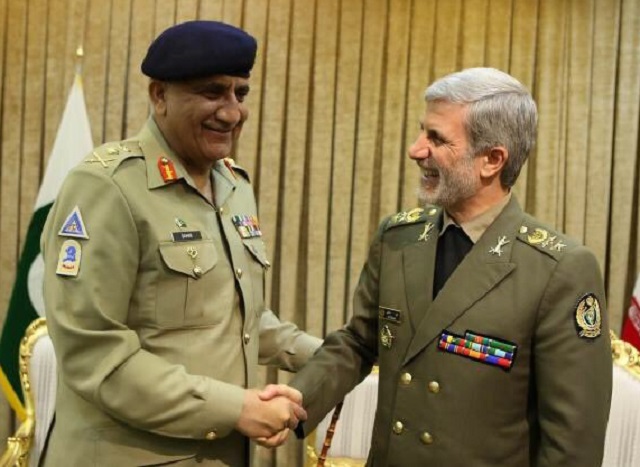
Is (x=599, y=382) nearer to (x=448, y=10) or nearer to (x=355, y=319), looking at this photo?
(x=355, y=319)

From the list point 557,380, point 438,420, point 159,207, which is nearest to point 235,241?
point 159,207

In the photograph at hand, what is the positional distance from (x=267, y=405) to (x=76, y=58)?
2.35 m

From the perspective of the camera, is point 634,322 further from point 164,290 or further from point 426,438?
point 164,290

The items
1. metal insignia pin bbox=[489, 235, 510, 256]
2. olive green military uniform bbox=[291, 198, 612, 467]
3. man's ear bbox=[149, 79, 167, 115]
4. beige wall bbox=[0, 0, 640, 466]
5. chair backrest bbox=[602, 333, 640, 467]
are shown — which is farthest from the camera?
beige wall bbox=[0, 0, 640, 466]

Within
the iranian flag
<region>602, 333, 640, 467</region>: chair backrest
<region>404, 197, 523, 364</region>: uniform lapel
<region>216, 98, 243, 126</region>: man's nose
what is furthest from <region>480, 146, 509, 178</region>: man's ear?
the iranian flag

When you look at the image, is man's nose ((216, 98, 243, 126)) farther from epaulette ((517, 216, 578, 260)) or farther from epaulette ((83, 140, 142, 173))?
epaulette ((517, 216, 578, 260))

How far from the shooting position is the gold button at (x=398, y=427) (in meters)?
1.80

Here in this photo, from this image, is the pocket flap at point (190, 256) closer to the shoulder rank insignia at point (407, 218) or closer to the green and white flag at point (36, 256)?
the shoulder rank insignia at point (407, 218)

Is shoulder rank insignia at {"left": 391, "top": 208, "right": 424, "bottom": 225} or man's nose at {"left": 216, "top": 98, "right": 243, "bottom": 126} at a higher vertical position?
man's nose at {"left": 216, "top": 98, "right": 243, "bottom": 126}

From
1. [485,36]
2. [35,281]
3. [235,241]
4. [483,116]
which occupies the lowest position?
[35,281]

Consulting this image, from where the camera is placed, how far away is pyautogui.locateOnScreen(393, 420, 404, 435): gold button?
1.80m

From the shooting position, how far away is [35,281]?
3375mm

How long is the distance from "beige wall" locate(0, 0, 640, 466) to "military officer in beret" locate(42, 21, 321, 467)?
1.68 meters

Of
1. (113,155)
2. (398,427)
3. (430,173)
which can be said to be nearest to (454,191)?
(430,173)
